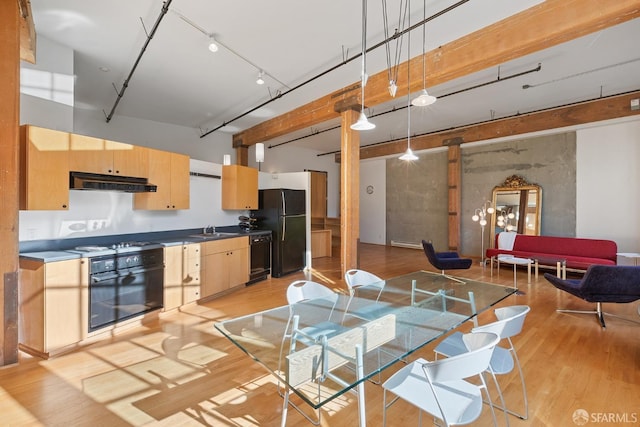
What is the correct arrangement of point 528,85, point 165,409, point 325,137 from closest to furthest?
point 165,409, point 528,85, point 325,137

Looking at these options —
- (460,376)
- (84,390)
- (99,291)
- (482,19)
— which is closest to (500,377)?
(460,376)

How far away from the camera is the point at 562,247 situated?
20.2 feet

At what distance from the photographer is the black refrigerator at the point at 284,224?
5.92m

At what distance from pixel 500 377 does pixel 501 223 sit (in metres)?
5.42

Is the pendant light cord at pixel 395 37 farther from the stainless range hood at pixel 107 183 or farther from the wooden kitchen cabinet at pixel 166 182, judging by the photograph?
the stainless range hood at pixel 107 183

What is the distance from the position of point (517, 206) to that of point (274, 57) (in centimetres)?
668

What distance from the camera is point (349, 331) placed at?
1.90m

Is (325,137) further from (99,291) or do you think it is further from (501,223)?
(99,291)

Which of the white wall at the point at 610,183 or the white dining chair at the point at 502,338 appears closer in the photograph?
the white dining chair at the point at 502,338

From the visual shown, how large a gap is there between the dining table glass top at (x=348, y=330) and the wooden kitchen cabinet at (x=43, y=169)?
238cm

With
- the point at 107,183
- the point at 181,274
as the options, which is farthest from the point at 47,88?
the point at 181,274

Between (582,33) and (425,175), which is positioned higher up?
(582,33)

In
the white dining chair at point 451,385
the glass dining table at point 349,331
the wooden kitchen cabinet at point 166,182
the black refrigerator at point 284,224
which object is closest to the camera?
the white dining chair at point 451,385

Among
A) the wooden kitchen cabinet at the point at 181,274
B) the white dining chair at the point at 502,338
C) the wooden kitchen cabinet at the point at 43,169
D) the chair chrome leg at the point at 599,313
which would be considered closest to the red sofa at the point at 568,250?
the chair chrome leg at the point at 599,313
